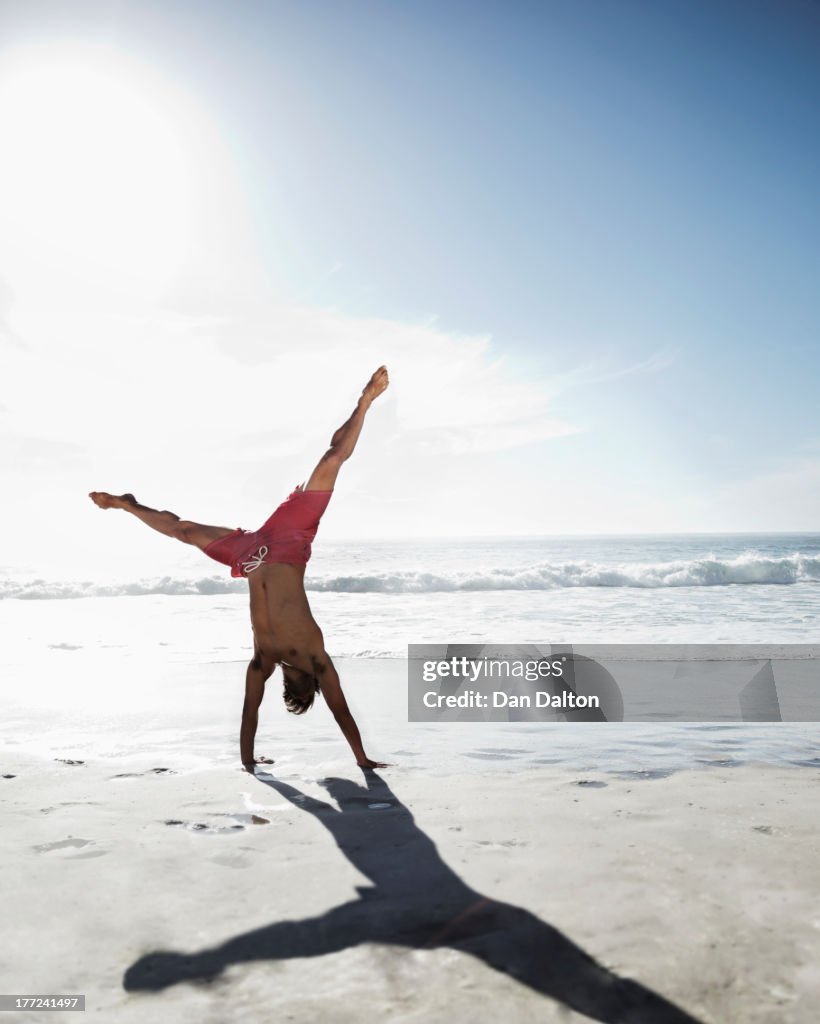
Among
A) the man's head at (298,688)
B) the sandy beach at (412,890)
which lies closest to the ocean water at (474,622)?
the sandy beach at (412,890)

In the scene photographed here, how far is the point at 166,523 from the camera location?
523 cm

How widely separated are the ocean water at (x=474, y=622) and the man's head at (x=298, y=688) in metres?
1.19

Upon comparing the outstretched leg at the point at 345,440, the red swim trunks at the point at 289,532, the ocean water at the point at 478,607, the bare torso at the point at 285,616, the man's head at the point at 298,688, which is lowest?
the ocean water at the point at 478,607

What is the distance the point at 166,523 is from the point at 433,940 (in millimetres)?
3627

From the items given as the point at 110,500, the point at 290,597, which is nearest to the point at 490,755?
the point at 290,597

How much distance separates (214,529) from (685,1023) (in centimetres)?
401

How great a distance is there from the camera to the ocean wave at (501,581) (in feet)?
96.4

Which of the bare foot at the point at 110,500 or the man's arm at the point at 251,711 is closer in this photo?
the man's arm at the point at 251,711

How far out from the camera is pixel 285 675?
4.98 meters

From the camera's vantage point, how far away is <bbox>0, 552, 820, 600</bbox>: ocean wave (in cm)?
2938

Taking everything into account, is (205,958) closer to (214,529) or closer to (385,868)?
(385,868)

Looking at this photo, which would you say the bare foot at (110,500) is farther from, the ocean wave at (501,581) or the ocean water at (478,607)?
the ocean wave at (501,581)

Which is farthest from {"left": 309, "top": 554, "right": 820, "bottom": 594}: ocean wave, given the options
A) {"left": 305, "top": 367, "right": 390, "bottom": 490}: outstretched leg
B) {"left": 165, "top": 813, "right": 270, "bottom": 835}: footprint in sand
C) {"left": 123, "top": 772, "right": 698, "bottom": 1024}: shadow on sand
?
{"left": 123, "top": 772, "right": 698, "bottom": 1024}: shadow on sand

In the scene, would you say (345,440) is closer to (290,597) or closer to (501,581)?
(290,597)
